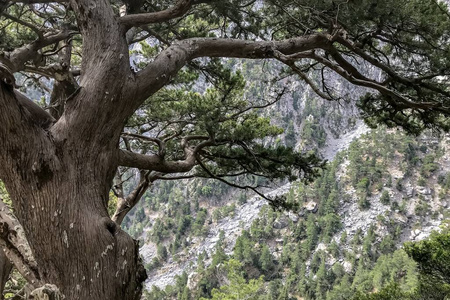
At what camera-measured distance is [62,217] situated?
1499mm

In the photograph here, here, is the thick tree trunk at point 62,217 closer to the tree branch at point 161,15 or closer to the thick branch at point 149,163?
the thick branch at point 149,163

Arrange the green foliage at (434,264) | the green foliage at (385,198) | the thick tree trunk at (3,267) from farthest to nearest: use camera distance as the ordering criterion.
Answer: the green foliage at (385,198)
the green foliage at (434,264)
the thick tree trunk at (3,267)

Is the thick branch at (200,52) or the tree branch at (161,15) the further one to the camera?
the tree branch at (161,15)

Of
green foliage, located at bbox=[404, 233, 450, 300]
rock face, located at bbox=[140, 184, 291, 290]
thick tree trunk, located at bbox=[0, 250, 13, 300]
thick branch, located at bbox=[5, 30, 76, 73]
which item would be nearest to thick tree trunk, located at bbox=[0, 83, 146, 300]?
thick branch, located at bbox=[5, 30, 76, 73]

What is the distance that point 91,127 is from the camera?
175cm

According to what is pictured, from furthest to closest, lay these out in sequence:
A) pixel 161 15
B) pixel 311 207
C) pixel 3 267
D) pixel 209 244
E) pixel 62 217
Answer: pixel 209 244
pixel 311 207
pixel 3 267
pixel 161 15
pixel 62 217

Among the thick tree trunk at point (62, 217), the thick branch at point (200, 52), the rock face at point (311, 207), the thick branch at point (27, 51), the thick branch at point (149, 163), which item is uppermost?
the rock face at point (311, 207)

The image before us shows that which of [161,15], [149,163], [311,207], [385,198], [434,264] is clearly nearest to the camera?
[161,15]

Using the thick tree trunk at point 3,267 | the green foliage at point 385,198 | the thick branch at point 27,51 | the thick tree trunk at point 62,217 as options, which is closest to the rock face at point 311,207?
the green foliage at point 385,198

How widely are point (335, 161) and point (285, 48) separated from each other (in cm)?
6725

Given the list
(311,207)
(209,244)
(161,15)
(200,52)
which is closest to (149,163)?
(200,52)

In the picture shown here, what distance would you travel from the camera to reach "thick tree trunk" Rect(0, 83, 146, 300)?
1.45m

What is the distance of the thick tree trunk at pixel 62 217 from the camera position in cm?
145

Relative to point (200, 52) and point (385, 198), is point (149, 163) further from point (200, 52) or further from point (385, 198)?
point (385, 198)
